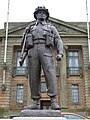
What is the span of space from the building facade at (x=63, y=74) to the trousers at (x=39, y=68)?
830 inches

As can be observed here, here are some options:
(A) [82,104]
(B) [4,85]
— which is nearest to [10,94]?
(B) [4,85]

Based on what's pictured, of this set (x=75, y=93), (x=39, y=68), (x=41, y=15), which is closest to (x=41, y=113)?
(x=39, y=68)

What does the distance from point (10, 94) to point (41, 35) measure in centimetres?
2251

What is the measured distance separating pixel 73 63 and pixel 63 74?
7.82 ft

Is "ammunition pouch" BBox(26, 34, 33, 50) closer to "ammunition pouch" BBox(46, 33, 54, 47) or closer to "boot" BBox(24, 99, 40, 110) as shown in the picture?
"ammunition pouch" BBox(46, 33, 54, 47)

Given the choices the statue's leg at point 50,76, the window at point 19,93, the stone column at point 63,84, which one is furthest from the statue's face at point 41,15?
the window at point 19,93

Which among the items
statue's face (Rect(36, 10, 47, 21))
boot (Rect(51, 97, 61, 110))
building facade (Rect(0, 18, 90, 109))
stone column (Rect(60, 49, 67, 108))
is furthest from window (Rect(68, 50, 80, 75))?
boot (Rect(51, 97, 61, 110))

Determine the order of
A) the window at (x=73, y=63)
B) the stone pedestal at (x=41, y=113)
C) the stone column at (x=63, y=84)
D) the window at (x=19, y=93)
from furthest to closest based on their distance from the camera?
the window at (x=73, y=63) → the window at (x=19, y=93) → the stone column at (x=63, y=84) → the stone pedestal at (x=41, y=113)

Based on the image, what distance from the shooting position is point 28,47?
21.3 ft

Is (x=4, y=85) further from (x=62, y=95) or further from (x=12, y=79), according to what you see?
(x=62, y=95)

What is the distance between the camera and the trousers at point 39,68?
6195mm

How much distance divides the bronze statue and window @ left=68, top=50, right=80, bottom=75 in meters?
23.3

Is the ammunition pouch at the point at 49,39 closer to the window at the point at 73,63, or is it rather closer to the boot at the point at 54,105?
the boot at the point at 54,105

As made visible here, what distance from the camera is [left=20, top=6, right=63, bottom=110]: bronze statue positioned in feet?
20.3
